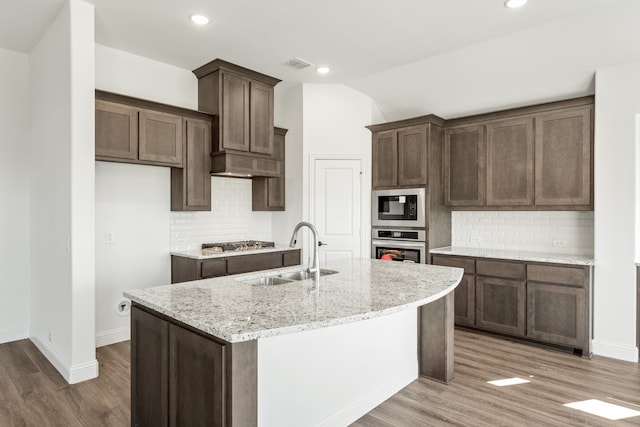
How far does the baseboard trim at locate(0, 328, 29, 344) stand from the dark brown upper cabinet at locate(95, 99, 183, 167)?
2.15 meters

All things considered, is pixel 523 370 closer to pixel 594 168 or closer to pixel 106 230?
pixel 594 168

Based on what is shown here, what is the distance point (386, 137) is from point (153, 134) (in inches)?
111

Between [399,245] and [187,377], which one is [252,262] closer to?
[399,245]

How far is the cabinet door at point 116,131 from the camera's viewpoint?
11.9ft

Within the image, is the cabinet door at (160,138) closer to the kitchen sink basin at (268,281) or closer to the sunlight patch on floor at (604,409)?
the kitchen sink basin at (268,281)

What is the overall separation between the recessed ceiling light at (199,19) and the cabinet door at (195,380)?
9.00 feet

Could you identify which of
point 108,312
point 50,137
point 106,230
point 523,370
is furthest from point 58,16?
point 523,370

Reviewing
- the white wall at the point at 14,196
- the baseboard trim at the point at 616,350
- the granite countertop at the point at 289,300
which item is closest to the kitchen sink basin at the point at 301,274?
the granite countertop at the point at 289,300

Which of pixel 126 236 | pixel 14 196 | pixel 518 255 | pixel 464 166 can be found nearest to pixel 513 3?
pixel 464 166

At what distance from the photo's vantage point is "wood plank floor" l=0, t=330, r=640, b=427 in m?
2.56

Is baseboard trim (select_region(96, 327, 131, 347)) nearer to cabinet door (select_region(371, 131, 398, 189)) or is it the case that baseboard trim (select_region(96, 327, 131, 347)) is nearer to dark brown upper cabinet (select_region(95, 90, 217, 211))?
dark brown upper cabinet (select_region(95, 90, 217, 211))

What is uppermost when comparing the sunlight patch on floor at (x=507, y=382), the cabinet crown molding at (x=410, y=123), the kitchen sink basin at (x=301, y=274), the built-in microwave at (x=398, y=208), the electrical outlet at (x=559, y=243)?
the cabinet crown molding at (x=410, y=123)

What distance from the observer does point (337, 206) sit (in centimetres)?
522

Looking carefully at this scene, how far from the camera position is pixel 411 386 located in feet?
9.88
